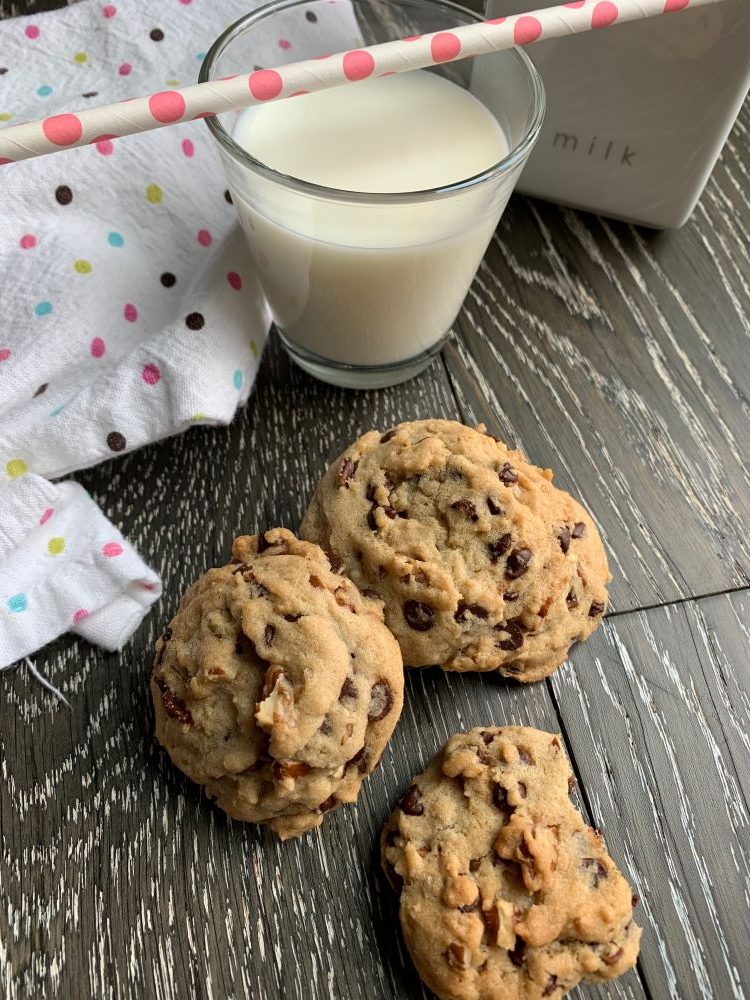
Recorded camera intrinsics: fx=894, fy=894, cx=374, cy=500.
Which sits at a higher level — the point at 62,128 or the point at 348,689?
the point at 62,128

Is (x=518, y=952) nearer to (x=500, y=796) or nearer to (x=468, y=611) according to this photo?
(x=500, y=796)

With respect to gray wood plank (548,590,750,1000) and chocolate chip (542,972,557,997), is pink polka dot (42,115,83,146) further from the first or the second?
chocolate chip (542,972,557,997)

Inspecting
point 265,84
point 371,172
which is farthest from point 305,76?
point 371,172

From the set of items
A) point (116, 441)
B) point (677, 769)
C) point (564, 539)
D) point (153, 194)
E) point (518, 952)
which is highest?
point (153, 194)

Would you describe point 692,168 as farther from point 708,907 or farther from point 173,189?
point 708,907

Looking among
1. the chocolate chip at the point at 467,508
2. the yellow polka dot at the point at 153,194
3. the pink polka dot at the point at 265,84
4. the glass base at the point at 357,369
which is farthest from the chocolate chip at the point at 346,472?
the yellow polka dot at the point at 153,194

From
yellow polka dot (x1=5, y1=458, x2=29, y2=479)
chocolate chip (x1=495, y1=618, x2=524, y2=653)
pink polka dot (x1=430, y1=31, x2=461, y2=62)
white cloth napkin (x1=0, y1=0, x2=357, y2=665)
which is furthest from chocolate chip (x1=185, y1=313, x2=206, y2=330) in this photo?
chocolate chip (x1=495, y1=618, x2=524, y2=653)

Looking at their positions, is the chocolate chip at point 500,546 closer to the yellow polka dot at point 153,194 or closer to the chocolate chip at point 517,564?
the chocolate chip at point 517,564

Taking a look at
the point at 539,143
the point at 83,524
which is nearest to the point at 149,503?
the point at 83,524

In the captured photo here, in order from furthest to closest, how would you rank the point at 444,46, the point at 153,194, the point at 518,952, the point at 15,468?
1. the point at 153,194
2. the point at 15,468
3. the point at 444,46
4. the point at 518,952
